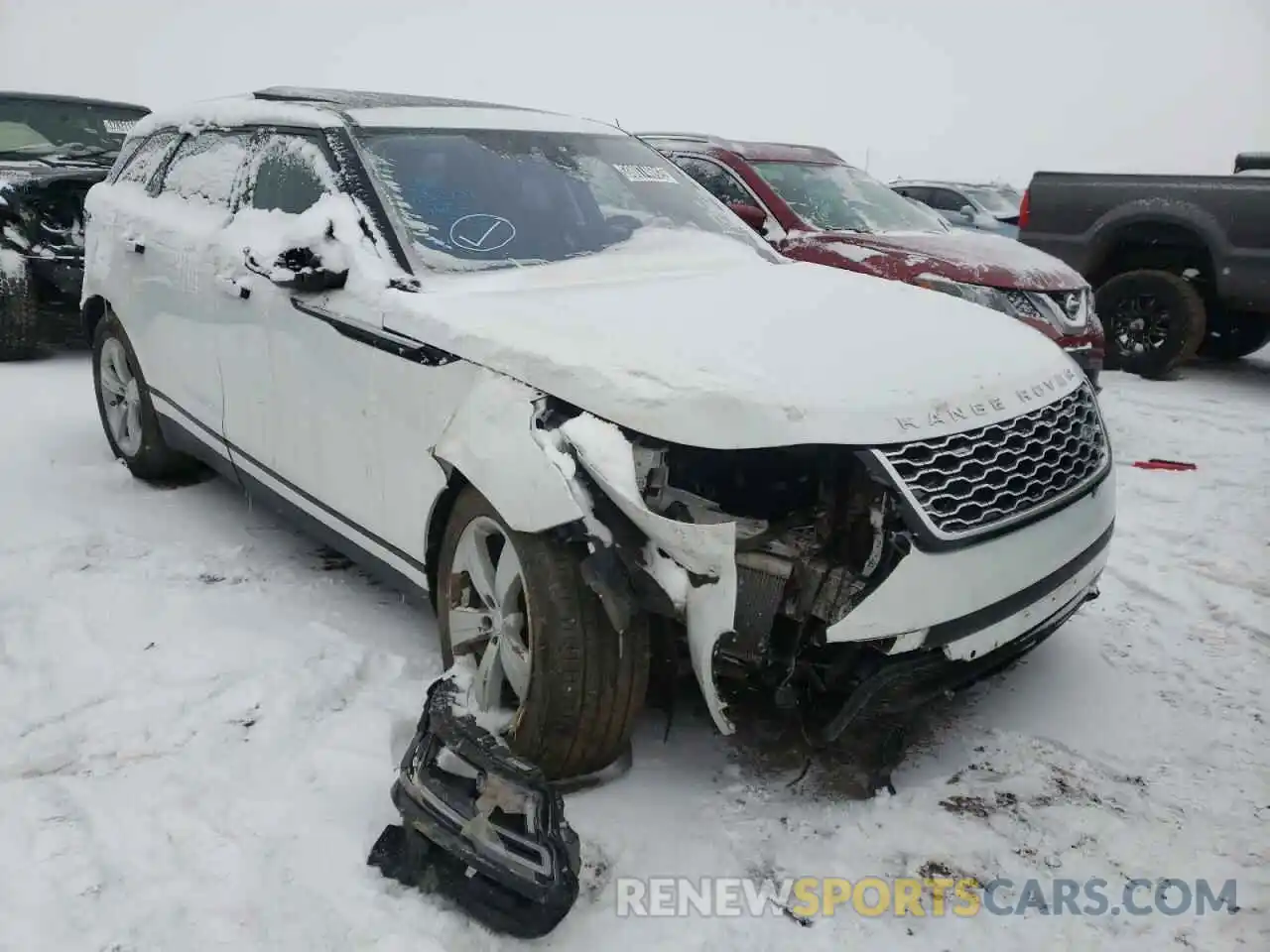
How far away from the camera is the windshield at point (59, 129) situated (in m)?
8.04

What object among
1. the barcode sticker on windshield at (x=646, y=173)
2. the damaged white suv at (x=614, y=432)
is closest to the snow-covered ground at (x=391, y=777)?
the damaged white suv at (x=614, y=432)

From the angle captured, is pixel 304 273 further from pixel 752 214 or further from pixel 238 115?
pixel 752 214

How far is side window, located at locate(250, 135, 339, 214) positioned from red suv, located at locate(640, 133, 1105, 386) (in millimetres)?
3139

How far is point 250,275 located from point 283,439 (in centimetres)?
59

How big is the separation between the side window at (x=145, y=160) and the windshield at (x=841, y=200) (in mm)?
3649

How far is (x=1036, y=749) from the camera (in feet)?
9.30

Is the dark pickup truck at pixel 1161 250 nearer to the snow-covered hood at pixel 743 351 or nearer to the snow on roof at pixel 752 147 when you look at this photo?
the snow on roof at pixel 752 147

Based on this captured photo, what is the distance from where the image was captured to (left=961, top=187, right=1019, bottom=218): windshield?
15602 millimetres

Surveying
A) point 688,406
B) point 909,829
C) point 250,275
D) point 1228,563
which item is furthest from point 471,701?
point 1228,563

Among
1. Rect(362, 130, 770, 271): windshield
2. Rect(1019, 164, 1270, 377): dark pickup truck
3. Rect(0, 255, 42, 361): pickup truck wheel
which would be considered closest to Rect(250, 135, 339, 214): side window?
Rect(362, 130, 770, 271): windshield

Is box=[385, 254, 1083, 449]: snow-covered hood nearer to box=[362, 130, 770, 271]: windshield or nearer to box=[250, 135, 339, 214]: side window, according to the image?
box=[362, 130, 770, 271]: windshield

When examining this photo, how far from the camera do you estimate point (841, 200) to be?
6.86m

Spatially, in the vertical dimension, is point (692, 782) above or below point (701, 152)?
below

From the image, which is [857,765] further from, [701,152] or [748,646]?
[701,152]
